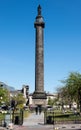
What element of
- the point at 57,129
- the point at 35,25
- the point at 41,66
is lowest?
the point at 57,129

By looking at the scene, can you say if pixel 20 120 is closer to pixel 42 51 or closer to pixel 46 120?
pixel 46 120

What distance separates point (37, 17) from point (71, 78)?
38752 mm

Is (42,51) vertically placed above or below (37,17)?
below

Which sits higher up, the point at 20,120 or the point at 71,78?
the point at 71,78

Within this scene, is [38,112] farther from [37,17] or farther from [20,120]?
[20,120]

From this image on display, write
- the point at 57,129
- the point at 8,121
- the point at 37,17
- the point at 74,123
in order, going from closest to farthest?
the point at 57,129 → the point at 8,121 → the point at 74,123 → the point at 37,17

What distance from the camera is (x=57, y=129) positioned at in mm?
38531

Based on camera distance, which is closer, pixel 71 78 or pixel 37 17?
pixel 71 78

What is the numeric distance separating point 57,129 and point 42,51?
5847cm

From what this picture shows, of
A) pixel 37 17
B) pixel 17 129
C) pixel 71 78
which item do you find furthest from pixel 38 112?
pixel 17 129

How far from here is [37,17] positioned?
102 m

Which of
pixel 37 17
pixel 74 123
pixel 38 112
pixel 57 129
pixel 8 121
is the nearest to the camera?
pixel 57 129

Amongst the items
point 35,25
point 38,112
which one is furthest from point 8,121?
point 35,25

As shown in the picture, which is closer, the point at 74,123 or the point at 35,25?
the point at 74,123
